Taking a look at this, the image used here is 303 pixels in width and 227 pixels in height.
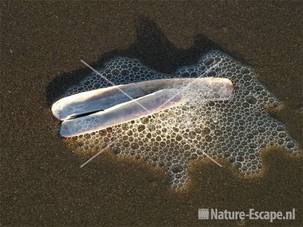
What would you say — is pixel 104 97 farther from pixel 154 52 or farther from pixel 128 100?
pixel 154 52

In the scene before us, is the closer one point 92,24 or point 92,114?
point 92,114

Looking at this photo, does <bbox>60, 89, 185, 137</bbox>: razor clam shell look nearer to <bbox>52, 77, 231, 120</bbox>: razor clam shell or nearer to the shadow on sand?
<bbox>52, 77, 231, 120</bbox>: razor clam shell

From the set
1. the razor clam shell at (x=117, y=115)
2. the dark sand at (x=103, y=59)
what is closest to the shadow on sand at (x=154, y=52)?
the dark sand at (x=103, y=59)

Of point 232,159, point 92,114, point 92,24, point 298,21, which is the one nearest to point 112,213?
point 92,114

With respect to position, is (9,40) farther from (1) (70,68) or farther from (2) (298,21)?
(2) (298,21)

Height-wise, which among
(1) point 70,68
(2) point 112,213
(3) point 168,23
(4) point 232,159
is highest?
(3) point 168,23

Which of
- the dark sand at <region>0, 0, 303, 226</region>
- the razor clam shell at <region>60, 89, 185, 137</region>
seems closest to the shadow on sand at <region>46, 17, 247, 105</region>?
the dark sand at <region>0, 0, 303, 226</region>
